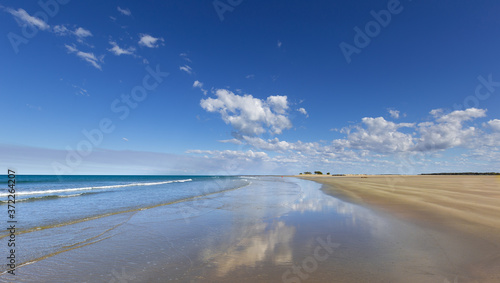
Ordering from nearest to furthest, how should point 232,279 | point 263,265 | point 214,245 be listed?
point 232,279 → point 263,265 → point 214,245

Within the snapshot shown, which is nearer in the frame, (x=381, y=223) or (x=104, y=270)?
(x=104, y=270)

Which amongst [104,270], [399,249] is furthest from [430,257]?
[104,270]

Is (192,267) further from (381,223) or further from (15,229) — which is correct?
(15,229)

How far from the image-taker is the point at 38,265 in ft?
20.9

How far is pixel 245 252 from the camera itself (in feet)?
22.6

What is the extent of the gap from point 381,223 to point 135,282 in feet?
32.6
